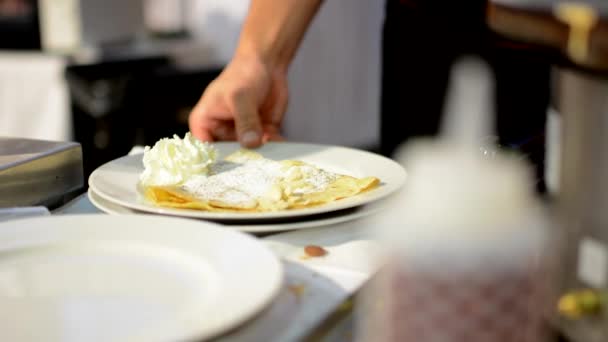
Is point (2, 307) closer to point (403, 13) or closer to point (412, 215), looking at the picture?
point (412, 215)

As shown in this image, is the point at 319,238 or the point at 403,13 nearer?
the point at 319,238

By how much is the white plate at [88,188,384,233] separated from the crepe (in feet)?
0.08

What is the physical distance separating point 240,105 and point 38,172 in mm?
509

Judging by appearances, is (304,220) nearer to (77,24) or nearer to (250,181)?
(250,181)

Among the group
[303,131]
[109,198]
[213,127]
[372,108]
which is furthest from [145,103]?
[109,198]

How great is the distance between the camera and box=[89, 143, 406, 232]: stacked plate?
0.84 metres

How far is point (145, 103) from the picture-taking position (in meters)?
2.95

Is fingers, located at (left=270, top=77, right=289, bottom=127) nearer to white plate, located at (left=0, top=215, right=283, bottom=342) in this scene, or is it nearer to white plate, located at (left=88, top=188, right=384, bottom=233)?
white plate, located at (left=88, top=188, right=384, bottom=233)

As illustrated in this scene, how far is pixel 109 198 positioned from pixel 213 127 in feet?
1.99

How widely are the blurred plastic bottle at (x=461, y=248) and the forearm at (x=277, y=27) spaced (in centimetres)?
134

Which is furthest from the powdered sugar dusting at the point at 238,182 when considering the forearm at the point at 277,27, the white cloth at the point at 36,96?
the white cloth at the point at 36,96

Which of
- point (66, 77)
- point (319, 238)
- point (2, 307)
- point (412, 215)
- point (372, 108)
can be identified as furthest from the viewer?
point (372, 108)

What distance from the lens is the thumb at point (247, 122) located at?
128cm

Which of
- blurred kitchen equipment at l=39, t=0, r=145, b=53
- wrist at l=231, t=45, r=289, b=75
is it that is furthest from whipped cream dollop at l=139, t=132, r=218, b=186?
blurred kitchen equipment at l=39, t=0, r=145, b=53
